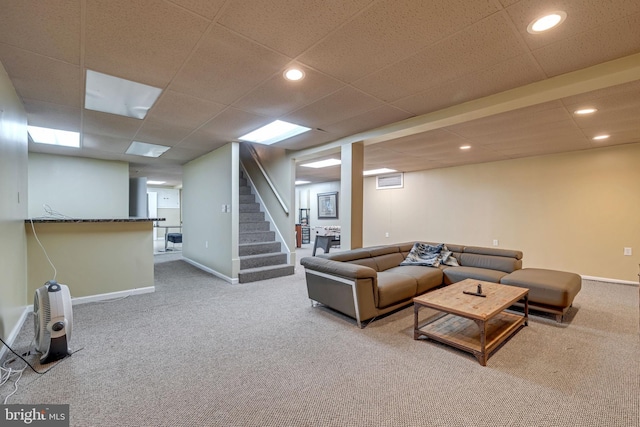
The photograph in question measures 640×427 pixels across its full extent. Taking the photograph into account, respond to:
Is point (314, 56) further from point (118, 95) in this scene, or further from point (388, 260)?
point (388, 260)

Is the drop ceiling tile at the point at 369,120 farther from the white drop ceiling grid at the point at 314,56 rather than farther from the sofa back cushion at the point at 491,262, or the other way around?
the sofa back cushion at the point at 491,262

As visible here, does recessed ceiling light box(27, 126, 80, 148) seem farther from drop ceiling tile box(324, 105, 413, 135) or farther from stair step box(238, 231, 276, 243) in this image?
drop ceiling tile box(324, 105, 413, 135)

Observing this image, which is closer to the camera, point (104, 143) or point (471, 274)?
point (471, 274)

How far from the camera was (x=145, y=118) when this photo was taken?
338cm

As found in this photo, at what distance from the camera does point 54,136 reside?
4.19m

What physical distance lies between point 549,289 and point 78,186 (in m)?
7.73

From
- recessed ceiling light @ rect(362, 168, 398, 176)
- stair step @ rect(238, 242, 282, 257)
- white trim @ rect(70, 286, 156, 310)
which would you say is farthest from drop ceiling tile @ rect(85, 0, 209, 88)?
recessed ceiling light @ rect(362, 168, 398, 176)

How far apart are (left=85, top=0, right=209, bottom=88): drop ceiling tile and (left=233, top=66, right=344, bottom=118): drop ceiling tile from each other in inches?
27.9

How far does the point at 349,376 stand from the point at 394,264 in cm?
234

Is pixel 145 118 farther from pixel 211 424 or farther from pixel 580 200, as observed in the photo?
pixel 580 200

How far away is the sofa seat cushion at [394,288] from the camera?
2.95 metres

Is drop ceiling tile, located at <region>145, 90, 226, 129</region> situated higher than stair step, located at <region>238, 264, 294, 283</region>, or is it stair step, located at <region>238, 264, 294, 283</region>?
drop ceiling tile, located at <region>145, 90, 226, 129</region>

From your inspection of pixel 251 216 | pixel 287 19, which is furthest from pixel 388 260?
pixel 287 19

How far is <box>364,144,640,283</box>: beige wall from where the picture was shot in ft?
14.7
